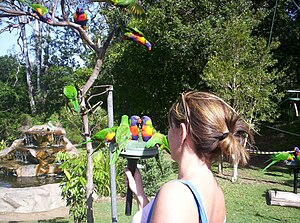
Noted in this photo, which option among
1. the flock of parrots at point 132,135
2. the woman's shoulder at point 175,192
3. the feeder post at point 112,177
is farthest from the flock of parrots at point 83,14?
the woman's shoulder at point 175,192

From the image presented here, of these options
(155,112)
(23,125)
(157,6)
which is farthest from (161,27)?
(23,125)

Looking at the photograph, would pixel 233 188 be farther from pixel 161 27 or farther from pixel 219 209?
pixel 219 209

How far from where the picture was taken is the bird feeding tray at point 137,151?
1.61 metres

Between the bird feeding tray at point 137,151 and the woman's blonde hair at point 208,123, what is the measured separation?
0.58 m

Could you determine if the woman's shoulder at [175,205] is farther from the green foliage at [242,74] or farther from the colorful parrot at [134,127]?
the green foliage at [242,74]

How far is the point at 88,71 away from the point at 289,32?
7.89 m

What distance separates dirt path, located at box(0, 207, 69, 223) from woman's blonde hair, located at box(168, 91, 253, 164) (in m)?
4.77

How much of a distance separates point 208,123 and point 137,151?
704 millimetres

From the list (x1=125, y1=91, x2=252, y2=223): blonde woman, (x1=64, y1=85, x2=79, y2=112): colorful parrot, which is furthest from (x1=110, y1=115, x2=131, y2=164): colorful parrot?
(x1=64, y1=85, x2=79, y2=112): colorful parrot

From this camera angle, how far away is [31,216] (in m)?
5.43

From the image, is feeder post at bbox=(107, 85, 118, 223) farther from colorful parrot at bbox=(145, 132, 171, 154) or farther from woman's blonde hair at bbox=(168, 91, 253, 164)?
woman's blonde hair at bbox=(168, 91, 253, 164)

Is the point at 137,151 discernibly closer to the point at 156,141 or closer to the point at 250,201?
the point at 156,141

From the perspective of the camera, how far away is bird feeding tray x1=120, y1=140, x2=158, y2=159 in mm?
1609

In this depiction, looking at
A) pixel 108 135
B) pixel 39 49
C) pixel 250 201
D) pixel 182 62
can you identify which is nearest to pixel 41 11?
pixel 108 135
